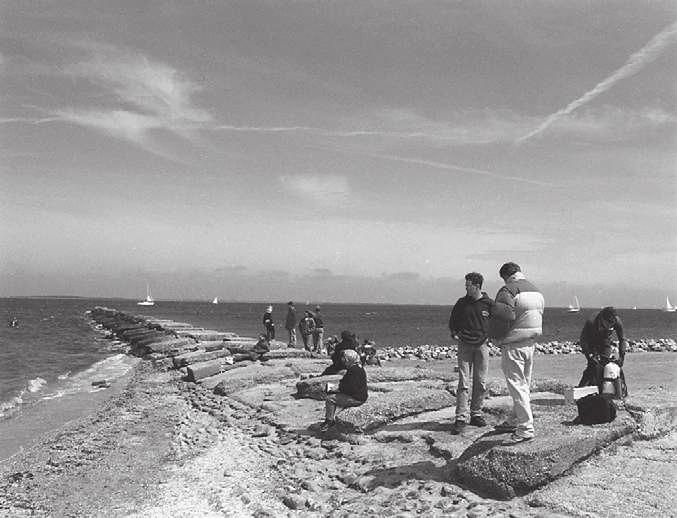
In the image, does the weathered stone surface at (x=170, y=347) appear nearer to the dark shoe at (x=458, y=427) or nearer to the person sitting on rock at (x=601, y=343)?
the dark shoe at (x=458, y=427)

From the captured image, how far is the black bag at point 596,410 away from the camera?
6.45 metres

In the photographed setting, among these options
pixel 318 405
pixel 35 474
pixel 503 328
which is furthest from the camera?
pixel 318 405

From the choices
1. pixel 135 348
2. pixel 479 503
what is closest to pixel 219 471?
pixel 479 503

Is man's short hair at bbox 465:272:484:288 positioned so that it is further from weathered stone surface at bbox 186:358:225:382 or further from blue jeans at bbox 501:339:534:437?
weathered stone surface at bbox 186:358:225:382

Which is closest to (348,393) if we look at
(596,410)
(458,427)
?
(458,427)

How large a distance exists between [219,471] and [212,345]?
51.2 feet

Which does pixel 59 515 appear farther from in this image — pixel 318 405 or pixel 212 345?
pixel 212 345

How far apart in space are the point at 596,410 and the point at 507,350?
1666 millimetres

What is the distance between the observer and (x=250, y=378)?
13586 millimetres

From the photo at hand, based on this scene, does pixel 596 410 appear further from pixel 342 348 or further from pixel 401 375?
pixel 401 375

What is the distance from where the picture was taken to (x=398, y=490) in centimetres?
597

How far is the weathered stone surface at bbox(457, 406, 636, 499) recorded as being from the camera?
5.41 meters

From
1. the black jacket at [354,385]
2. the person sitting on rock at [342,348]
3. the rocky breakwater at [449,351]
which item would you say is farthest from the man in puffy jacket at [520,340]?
the rocky breakwater at [449,351]

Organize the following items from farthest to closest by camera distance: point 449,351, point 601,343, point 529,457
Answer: point 449,351 → point 601,343 → point 529,457
